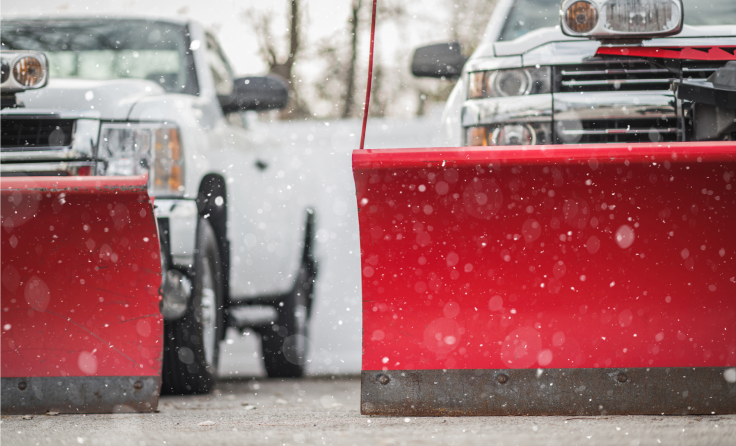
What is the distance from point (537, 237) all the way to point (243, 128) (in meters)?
3.04

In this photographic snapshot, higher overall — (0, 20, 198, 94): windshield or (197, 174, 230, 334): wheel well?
(0, 20, 198, 94): windshield

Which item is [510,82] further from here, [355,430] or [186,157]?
[355,430]

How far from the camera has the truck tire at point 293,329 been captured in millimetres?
5043

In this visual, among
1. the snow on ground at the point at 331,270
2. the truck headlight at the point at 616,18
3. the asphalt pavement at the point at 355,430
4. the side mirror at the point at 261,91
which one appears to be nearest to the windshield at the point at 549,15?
the truck headlight at the point at 616,18

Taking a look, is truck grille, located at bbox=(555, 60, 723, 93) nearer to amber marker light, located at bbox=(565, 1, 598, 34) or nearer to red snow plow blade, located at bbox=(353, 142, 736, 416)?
amber marker light, located at bbox=(565, 1, 598, 34)

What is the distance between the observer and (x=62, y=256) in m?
2.83

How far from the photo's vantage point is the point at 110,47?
4.37 m

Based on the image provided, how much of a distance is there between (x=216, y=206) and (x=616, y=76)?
6.87 feet

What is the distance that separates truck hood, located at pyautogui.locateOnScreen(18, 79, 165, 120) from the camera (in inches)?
134

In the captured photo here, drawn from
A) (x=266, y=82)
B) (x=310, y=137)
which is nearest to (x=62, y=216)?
(x=266, y=82)

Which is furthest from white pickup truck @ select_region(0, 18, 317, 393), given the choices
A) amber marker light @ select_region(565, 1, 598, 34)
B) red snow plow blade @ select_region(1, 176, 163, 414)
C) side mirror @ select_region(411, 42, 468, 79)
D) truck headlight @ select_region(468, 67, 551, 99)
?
amber marker light @ select_region(565, 1, 598, 34)

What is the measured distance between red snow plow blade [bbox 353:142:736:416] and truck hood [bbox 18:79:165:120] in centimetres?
160

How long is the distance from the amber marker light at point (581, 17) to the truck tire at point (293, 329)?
2691mm

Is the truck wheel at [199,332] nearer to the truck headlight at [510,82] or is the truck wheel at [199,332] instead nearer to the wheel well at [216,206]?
the wheel well at [216,206]
